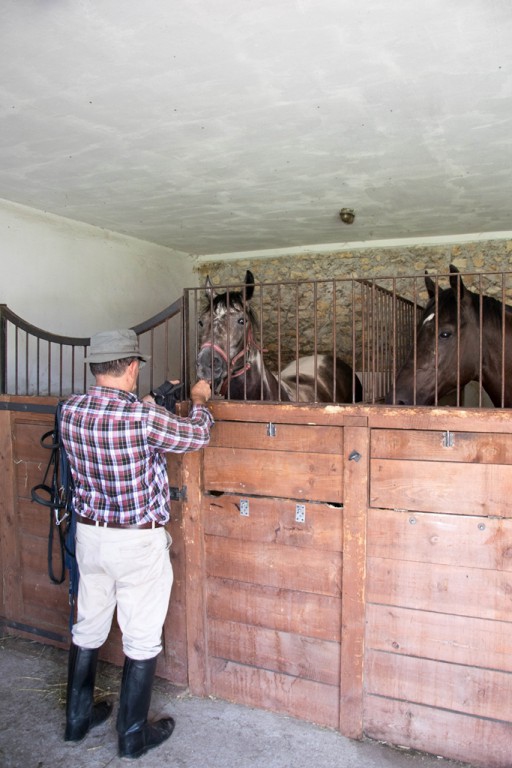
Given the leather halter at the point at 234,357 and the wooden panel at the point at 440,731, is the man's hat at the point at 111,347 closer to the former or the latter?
the leather halter at the point at 234,357

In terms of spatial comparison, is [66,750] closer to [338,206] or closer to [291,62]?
[291,62]


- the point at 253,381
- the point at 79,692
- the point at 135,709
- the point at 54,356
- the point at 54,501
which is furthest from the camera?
the point at 54,356

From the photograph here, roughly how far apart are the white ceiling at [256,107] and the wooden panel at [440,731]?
2500 mm

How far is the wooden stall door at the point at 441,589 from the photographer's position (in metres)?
2.04

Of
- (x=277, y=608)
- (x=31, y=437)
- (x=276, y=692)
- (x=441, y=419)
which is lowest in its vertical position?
(x=276, y=692)

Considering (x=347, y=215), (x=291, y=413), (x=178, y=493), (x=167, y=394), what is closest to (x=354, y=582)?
(x=291, y=413)

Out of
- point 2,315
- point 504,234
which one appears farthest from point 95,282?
point 504,234

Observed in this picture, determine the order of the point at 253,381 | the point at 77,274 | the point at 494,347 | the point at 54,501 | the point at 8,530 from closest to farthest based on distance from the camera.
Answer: the point at 54,501
the point at 494,347
the point at 8,530
the point at 253,381
the point at 77,274

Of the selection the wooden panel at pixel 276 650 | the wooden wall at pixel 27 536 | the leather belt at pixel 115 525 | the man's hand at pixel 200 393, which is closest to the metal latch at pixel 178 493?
the leather belt at pixel 115 525

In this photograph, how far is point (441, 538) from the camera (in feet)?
6.94

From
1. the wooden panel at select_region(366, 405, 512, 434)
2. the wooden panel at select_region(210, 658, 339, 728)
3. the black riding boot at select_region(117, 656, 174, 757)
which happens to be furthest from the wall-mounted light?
the black riding boot at select_region(117, 656, 174, 757)

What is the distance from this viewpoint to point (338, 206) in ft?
13.3

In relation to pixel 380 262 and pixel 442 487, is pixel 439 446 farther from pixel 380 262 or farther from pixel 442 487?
pixel 380 262

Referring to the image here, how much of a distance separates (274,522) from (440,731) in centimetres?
103
